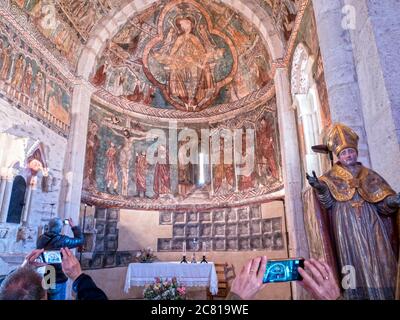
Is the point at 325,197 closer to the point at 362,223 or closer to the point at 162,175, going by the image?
the point at 362,223

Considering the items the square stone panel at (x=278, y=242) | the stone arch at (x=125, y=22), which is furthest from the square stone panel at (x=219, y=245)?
the stone arch at (x=125, y=22)

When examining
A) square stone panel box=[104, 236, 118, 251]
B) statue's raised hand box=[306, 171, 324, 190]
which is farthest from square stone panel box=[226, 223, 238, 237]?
statue's raised hand box=[306, 171, 324, 190]

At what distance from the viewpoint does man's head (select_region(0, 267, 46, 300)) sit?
4.31ft

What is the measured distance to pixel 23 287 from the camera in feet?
4.38

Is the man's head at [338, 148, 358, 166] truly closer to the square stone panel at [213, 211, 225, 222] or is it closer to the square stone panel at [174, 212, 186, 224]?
the square stone panel at [213, 211, 225, 222]

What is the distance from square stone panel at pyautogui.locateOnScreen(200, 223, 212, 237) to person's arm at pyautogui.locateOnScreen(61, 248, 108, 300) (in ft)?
32.4

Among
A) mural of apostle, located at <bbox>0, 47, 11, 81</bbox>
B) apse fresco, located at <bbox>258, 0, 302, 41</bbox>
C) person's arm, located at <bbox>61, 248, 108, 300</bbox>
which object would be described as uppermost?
Answer: apse fresco, located at <bbox>258, 0, 302, 41</bbox>

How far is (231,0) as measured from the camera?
33.5 ft

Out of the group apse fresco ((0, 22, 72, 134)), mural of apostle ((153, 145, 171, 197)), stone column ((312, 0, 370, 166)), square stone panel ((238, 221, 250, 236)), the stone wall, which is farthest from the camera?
mural of apostle ((153, 145, 171, 197))

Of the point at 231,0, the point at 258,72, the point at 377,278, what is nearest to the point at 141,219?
the point at 258,72

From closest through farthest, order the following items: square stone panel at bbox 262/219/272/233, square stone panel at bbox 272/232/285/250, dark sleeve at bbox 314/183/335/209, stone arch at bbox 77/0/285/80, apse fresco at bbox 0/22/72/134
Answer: dark sleeve at bbox 314/183/335/209, apse fresco at bbox 0/22/72/134, square stone panel at bbox 272/232/285/250, stone arch at bbox 77/0/285/80, square stone panel at bbox 262/219/272/233
